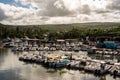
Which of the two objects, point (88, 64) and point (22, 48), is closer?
point (88, 64)

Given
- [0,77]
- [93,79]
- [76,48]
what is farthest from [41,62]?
[76,48]

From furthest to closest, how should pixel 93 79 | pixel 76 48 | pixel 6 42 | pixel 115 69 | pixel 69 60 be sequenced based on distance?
pixel 6 42 < pixel 76 48 < pixel 69 60 < pixel 115 69 < pixel 93 79

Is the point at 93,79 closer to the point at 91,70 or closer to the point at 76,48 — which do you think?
the point at 91,70

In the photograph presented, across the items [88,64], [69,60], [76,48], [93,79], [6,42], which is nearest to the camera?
[93,79]

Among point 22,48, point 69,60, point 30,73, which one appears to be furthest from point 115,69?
point 22,48

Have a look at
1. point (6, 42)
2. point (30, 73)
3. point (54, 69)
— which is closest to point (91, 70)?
point (54, 69)

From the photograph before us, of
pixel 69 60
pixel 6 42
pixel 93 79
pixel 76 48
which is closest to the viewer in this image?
pixel 93 79

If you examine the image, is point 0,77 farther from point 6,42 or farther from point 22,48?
point 6,42

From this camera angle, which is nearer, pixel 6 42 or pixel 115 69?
pixel 115 69

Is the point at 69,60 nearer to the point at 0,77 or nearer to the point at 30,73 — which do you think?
the point at 30,73
